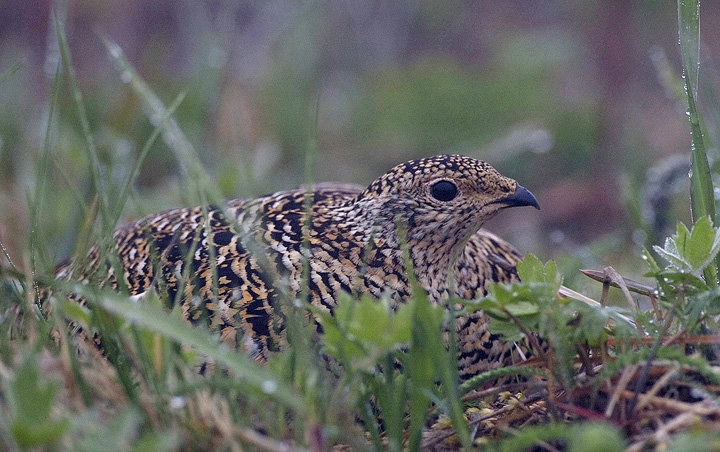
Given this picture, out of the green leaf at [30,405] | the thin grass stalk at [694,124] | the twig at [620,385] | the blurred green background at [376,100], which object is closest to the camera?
the green leaf at [30,405]

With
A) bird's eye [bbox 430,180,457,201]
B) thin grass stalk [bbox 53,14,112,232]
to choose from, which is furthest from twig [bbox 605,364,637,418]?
thin grass stalk [bbox 53,14,112,232]

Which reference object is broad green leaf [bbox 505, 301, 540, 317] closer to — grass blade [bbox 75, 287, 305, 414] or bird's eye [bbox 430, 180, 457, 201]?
grass blade [bbox 75, 287, 305, 414]

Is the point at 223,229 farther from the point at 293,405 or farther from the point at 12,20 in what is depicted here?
the point at 12,20

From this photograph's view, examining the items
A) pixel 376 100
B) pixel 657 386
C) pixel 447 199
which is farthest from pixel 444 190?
pixel 376 100

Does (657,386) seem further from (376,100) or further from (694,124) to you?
(376,100)

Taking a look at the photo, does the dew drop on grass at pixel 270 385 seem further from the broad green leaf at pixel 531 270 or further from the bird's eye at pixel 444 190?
the bird's eye at pixel 444 190

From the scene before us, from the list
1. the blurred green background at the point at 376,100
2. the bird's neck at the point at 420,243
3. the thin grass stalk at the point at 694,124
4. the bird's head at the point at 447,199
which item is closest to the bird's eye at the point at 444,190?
the bird's head at the point at 447,199

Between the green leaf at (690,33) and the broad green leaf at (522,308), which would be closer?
the broad green leaf at (522,308)
